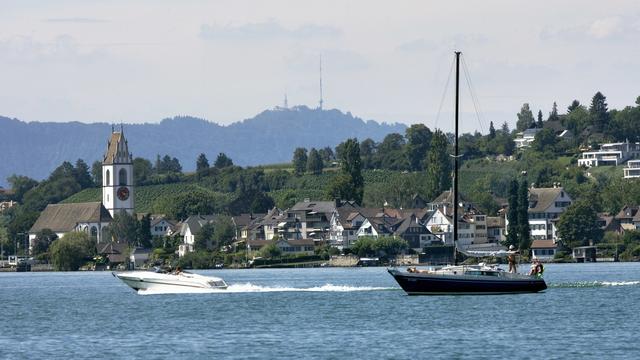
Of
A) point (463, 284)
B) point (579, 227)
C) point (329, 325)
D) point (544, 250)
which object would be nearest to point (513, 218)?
point (579, 227)

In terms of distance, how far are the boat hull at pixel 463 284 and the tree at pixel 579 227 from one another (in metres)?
101

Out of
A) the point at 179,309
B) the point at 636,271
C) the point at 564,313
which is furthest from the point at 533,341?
the point at 636,271

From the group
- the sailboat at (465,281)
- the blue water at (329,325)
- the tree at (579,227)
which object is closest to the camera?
the blue water at (329,325)

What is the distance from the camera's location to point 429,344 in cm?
6272

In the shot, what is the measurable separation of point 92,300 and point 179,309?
59.0ft

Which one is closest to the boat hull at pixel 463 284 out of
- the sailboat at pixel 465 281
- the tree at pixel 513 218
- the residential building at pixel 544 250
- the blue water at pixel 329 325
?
the sailboat at pixel 465 281

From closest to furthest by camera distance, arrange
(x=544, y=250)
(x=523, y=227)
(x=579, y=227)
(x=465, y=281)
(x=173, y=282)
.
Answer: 1. (x=465, y=281)
2. (x=173, y=282)
3. (x=523, y=227)
4. (x=579, y=227)
5. (x=544, y=250)

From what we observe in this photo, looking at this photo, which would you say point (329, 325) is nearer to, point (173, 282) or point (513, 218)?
point (173, 282)

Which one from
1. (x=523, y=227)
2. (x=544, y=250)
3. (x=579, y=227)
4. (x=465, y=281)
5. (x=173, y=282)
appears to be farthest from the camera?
(x=544, y=250)

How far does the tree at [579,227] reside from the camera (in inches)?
7426

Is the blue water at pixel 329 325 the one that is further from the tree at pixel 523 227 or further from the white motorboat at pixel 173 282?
the tree at pixel 523 227

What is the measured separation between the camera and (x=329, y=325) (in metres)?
72.4

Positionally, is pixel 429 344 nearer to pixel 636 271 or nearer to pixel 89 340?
pixel 89 340

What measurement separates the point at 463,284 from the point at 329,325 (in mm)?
16531
